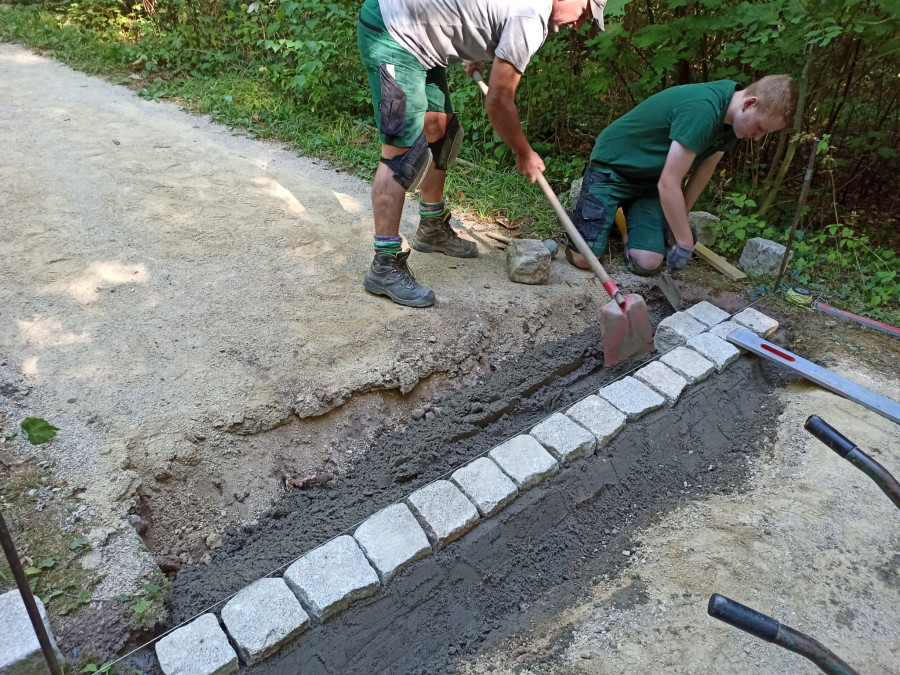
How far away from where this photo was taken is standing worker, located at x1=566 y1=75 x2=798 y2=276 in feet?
9.68

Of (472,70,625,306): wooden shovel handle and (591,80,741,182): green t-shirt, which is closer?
(472,70,625,306): wooden shovel handle

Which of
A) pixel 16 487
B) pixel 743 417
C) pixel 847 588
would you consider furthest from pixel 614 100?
pixel 16 487

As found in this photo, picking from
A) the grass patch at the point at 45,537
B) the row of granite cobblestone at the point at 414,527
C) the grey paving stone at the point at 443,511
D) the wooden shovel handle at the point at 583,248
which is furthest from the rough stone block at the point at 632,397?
the grass patch at the point at 45,537

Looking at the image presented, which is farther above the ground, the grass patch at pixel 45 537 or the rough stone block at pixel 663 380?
the rough stone block at pixel 663 380

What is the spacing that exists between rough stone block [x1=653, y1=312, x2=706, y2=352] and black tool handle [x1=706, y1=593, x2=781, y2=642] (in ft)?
6.97

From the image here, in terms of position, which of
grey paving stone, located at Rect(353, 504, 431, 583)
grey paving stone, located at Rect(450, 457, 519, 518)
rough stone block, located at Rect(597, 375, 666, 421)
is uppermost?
rough stone block, located at Rect(597, 375, 666, 421)

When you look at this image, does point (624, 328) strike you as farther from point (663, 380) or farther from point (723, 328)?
point (723, 328)

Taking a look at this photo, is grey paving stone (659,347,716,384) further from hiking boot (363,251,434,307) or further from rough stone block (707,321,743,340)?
hiking boot (363,251,434,307)

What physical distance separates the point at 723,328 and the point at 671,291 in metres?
0.42

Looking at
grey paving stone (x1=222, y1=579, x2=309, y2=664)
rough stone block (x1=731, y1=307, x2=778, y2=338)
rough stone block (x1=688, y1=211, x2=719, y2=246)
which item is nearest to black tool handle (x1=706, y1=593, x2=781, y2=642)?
grey paving stone (x1=222, y1=579, x2=309, y2=664)

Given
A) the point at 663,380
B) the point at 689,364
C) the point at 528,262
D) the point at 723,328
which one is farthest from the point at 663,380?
the point at 528,262

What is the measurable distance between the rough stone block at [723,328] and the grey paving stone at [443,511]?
5.58ft

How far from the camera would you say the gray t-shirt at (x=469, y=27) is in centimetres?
243

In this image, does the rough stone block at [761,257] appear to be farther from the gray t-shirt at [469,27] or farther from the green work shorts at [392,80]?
the green work shorts at [392,80]
